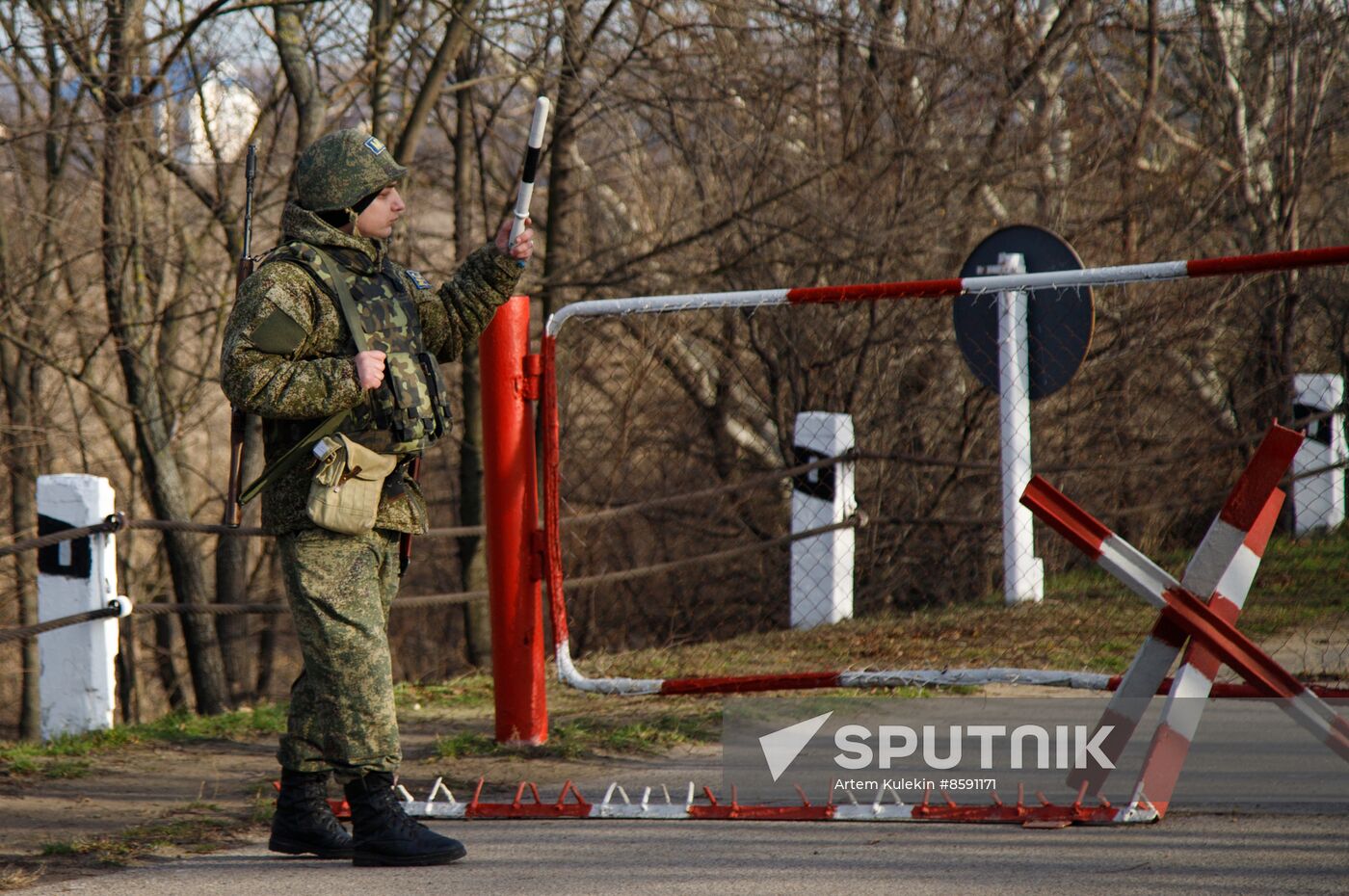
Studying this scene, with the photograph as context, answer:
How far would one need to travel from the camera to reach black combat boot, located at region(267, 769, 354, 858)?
381 centimetres

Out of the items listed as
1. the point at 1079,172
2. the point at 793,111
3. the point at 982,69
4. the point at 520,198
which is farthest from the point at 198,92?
the point at 520,198

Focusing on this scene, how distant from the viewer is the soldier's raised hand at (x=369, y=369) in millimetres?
3580

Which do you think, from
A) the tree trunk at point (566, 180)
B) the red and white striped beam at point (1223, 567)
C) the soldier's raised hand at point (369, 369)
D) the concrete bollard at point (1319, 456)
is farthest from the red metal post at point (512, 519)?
the concrete bollard at point (1319, 456)

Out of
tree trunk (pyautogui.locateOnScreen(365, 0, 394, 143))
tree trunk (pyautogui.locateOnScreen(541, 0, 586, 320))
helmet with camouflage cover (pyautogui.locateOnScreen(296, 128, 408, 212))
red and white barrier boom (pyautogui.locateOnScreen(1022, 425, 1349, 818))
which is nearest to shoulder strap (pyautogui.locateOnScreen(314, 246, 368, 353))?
helmet with camouflage cover (pyautogui.locateOnScreen(296, 128, 408, 212))

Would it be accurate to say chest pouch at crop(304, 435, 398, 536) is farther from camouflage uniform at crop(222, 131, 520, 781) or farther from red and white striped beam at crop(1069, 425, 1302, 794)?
red and white striped beam at crop(1069, 425, 1302, 794)

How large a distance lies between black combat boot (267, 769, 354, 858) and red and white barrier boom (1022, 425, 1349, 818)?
6.89ft

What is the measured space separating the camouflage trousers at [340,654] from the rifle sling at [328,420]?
0.54ft

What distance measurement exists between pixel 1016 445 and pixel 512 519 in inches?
134

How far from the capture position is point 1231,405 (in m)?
9.31

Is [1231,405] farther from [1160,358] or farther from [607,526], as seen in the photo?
[607,526]

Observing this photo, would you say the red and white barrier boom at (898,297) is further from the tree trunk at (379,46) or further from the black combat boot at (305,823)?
the tree trunk at (379,46)

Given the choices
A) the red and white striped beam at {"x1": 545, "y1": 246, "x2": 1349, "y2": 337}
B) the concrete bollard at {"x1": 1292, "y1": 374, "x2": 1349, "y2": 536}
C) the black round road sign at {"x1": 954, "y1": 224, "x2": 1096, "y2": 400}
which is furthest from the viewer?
the concrete bollard at {"x1": 1292, "y1": 374, "x2": 1349, "y2": 536}

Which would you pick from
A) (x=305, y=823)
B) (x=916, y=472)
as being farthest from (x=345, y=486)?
(x=916, y=472)

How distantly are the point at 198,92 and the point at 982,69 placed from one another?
5.78 meters
